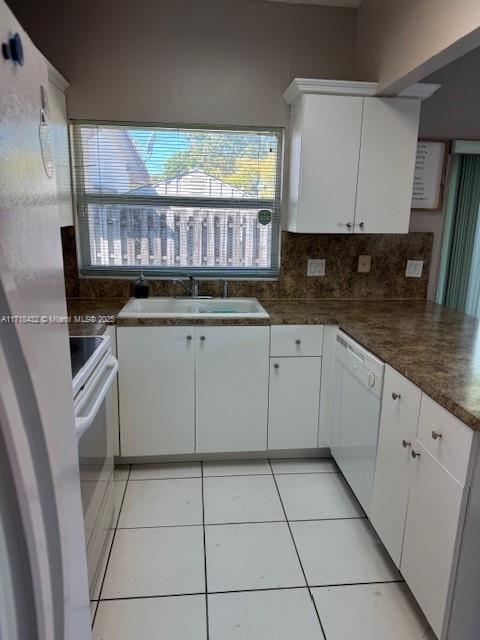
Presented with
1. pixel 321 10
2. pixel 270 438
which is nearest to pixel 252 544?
pixel 270 438

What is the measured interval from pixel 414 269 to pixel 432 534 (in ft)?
6.08

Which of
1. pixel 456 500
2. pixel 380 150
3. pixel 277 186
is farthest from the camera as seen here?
pixel 277 186

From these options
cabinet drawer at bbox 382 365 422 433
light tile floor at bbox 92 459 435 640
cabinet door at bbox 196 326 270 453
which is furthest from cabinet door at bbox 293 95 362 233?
light tile floor at bbox 92 459 435 640

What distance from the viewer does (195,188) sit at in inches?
105

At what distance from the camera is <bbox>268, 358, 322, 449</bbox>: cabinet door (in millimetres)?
2369

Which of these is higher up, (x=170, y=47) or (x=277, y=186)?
(x=170, y=47)

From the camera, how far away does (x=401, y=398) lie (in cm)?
160

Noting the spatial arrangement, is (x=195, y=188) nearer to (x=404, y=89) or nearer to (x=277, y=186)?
(x=277, y=186)

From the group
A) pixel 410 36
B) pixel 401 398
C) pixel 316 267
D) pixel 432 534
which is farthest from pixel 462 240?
pixel 432 534

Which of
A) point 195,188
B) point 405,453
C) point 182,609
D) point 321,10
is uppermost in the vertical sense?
point 321,10

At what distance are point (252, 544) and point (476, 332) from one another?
4.77ft

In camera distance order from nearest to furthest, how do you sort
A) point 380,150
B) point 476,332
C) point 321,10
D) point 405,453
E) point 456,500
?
point 456,500
point 405,453
point 476,332
point 380,150
point 321,10

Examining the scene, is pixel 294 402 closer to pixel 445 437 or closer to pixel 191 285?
pixel 191 285

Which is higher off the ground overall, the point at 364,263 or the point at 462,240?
the point at 462,240
